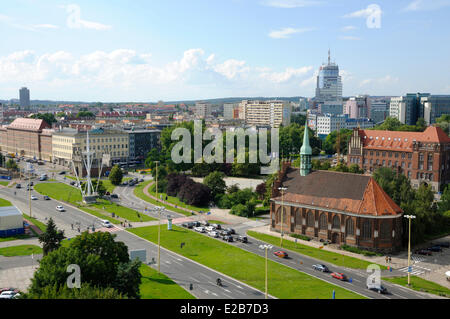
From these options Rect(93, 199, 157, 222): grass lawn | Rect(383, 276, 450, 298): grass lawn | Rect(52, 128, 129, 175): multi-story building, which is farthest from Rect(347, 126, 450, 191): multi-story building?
Rect(52, 128, 129, 175): multi-story building

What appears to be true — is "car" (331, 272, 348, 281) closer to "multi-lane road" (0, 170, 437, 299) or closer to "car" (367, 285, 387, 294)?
"multi-lane road" (0, 170, 437, 299)

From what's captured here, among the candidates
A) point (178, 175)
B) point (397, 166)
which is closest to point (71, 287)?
point (178, 175)

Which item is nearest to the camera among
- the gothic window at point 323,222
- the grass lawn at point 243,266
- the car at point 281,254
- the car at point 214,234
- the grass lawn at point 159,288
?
the grass lawn at point 159,288

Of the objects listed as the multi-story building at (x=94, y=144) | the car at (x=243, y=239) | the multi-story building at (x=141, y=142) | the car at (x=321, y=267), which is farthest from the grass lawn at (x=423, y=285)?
the multi-story building at (x=141, y=142)

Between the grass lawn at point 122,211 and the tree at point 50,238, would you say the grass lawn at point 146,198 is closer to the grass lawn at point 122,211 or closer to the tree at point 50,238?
the grass lawn at point 122,211
